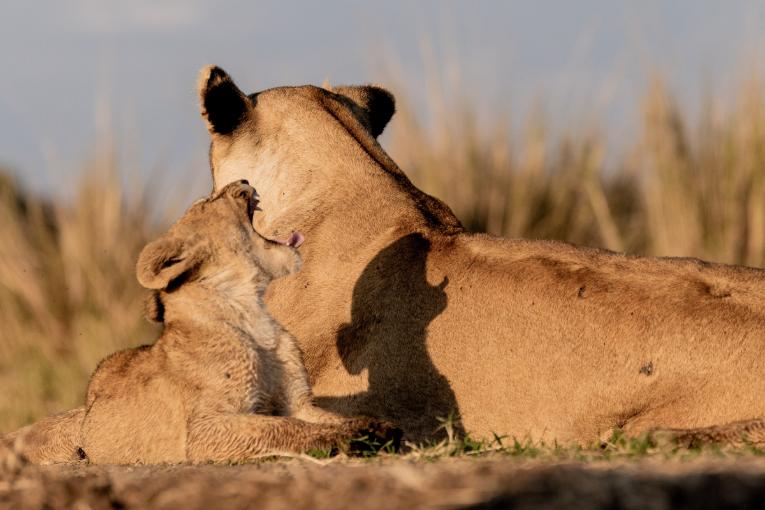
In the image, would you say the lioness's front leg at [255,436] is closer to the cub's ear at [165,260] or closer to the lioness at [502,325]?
the cub's ear at [165,260]

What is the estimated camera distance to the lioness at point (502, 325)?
18.5 feet

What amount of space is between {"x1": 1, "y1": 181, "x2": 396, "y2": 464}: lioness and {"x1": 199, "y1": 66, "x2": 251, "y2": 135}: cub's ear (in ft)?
4.44

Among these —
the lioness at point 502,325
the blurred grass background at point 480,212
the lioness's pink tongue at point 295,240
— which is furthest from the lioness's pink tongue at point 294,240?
the blurred grass background at point 480,212

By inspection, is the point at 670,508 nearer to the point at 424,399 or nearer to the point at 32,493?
the point at 32,493

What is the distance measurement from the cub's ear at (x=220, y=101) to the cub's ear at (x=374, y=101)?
84 centimetres

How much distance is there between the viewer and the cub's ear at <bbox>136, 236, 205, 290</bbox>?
18.2 feet

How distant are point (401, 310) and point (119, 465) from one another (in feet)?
4.84

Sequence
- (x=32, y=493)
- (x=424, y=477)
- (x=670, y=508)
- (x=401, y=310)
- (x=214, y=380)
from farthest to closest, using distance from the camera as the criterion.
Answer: (x=401, y=310) → (x=214, y=380) → (x=32, y=493) → (x=424, y=477) → (x=670, y=508)

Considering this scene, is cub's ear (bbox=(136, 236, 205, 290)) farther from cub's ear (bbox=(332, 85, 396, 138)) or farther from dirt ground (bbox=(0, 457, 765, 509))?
cub's ear (bbox=(332, 85, 396, 138))

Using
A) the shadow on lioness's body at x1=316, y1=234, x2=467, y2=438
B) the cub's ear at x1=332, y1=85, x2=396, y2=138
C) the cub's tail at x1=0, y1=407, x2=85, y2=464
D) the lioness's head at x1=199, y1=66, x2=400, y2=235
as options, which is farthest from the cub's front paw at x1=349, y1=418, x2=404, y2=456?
the cub's ear at x1=332, y1=85, x2=396, y2=138

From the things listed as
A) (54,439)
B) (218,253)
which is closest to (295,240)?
(218,253)

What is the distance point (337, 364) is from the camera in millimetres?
6297

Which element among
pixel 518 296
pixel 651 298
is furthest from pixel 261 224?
pixel 651 298

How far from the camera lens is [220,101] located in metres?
7.27
